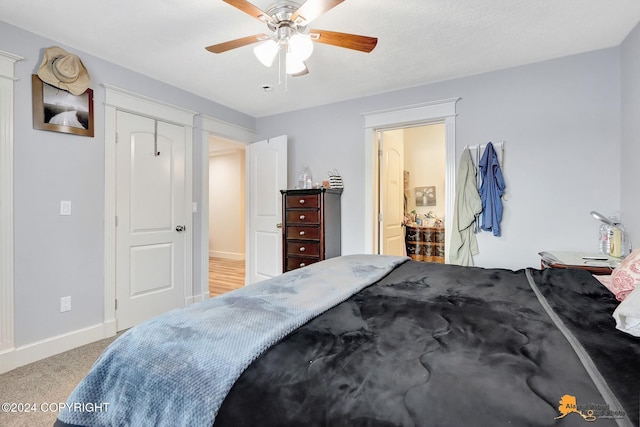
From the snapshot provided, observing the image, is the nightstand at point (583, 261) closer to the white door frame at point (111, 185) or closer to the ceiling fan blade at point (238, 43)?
the ceiling fan blade at point (238, 43)

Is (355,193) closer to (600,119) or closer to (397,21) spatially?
(397,21)

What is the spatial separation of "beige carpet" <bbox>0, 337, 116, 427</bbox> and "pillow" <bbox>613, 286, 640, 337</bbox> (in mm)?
2540

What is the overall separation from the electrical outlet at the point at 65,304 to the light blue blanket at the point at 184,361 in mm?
2052

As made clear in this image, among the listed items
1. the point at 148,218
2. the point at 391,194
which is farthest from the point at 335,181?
the point at 148,218

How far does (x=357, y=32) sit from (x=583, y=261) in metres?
2.37

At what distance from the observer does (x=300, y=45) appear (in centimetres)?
186

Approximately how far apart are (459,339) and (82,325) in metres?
3.03

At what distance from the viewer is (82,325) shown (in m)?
2.61

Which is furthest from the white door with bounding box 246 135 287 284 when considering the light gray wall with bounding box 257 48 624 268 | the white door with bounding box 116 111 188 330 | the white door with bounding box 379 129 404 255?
the light gray wall with bounding box 257 48 624 268

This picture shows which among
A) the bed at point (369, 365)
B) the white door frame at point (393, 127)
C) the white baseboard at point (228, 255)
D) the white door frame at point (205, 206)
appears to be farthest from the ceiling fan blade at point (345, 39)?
the white baseboard at point (228, 255)

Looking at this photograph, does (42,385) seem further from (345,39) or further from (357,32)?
(357,32)

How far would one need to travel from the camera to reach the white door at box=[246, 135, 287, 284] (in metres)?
3.97

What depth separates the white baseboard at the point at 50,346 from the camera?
2184 mm

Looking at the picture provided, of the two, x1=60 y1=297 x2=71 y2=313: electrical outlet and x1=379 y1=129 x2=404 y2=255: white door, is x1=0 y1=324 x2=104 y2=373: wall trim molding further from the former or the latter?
x1=379 y1=129 x2=404 y2=255: white door
